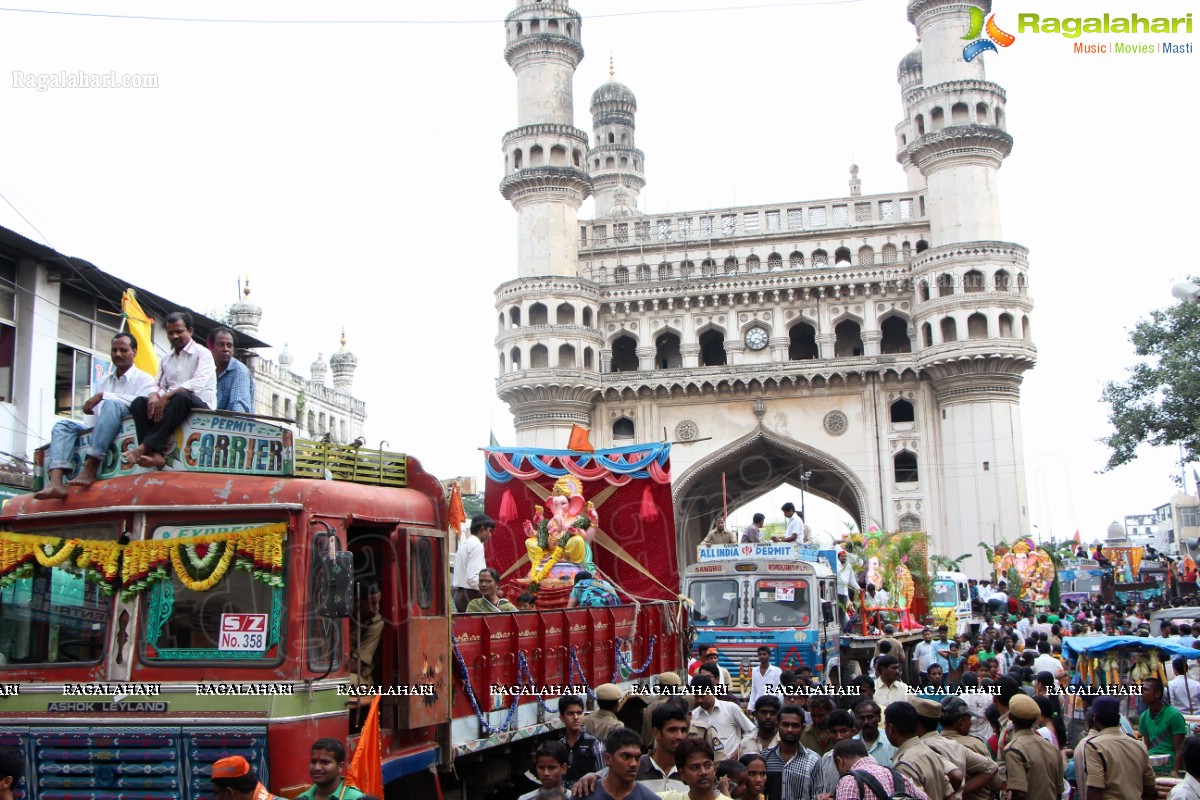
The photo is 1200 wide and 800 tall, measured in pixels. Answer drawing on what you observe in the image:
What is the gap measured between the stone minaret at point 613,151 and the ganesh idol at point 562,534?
47.4 m

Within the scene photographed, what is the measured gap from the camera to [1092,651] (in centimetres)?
1132

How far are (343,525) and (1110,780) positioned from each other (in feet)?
15.3

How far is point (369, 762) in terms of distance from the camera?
6.49 meters

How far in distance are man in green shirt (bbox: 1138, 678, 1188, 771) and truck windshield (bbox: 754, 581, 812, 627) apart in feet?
26.8

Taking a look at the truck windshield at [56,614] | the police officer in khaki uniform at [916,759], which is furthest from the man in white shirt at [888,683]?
the truck windshield at [56,614]

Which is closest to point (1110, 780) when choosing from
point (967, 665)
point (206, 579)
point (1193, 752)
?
point (1193, 752)

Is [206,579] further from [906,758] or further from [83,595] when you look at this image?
[906,758]

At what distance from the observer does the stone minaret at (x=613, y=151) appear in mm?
62969

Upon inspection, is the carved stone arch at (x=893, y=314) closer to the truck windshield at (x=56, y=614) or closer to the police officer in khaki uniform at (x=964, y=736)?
the police officer in khaki uniform at (x=964, y=736)

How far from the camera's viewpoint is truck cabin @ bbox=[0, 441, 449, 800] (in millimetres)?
6164

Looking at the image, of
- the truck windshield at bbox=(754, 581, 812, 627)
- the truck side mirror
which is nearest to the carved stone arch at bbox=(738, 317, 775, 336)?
the truck windshield at bbox=(754, 581, 812, 627)

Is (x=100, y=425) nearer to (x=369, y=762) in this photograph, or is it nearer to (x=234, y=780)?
(x=369, y=762)

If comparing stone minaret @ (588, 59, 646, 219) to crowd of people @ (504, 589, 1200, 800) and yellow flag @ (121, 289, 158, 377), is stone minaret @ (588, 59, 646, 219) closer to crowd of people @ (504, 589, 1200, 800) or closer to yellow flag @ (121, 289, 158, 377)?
yellow flag @ (121, 289, 158, 377)

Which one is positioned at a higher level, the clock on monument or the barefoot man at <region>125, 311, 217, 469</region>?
the clock on monument
